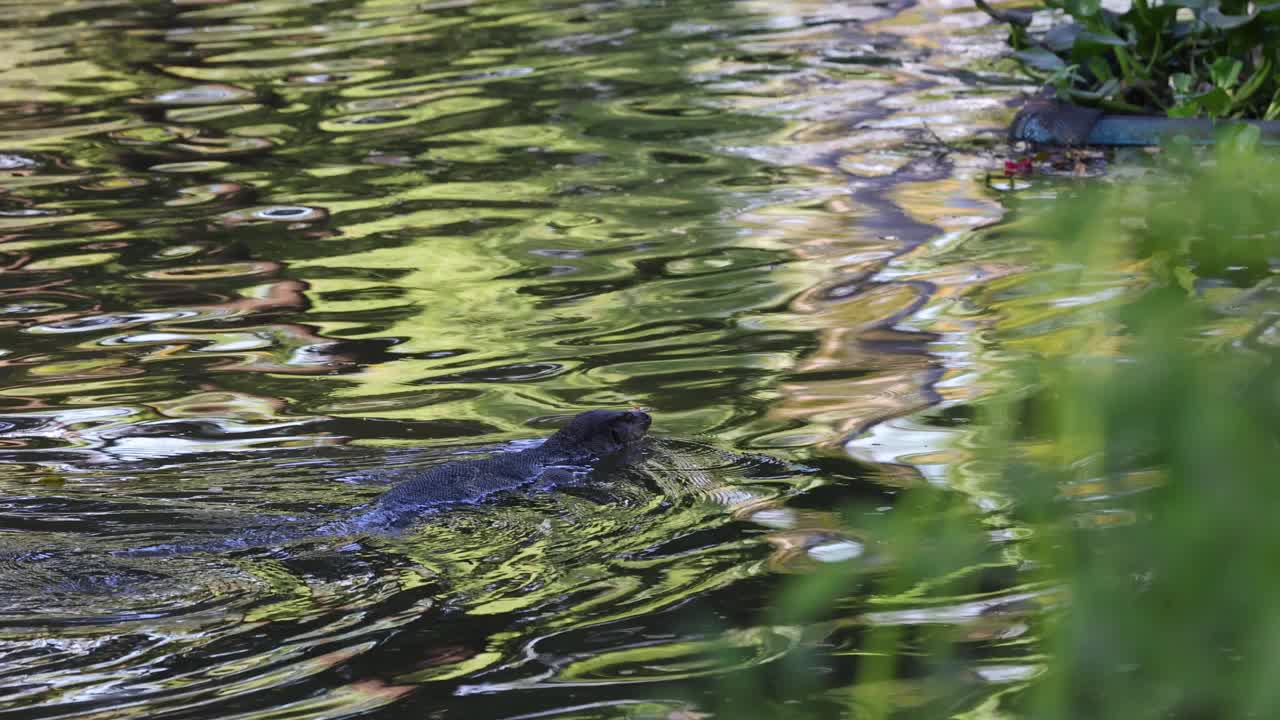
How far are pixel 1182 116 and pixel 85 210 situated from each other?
709 centimetres

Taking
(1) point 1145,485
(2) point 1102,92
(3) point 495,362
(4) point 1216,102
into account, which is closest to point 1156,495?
(1) point 1145,485

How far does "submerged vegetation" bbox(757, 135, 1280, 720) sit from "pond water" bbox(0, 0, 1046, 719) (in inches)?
6.3

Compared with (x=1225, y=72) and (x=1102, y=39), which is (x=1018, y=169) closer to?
(x=1102, y=39)

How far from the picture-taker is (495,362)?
7.59 m

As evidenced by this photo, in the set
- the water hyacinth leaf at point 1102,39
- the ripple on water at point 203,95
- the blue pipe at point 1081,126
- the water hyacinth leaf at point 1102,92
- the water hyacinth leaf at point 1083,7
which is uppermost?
the water hyacinth leaf at point 1083,7

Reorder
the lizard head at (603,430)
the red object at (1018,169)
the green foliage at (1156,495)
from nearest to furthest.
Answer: the green foliage at (1156,495), the lizard head at (603,430), the red object at (1018,169)

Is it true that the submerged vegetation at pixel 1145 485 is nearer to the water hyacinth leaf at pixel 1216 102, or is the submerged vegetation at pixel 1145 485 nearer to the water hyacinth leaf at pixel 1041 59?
the water hyacinth leaf at pixel 1216 102

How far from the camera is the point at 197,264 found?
9523mm

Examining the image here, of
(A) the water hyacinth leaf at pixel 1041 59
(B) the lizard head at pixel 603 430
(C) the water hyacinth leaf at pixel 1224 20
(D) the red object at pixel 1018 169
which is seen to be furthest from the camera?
(A) the water hyacinth leaf at pixel 1041 59

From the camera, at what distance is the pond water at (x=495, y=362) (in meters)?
4.41

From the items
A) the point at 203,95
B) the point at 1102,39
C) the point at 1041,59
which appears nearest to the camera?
the point at 1102,39

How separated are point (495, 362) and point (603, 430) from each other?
134cm

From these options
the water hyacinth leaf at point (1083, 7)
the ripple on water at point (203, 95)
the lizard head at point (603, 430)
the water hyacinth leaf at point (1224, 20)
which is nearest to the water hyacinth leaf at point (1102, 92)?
the water hyacinth leaf at point (1083, 7)

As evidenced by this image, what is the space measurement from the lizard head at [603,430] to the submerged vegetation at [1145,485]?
4.52 meters
